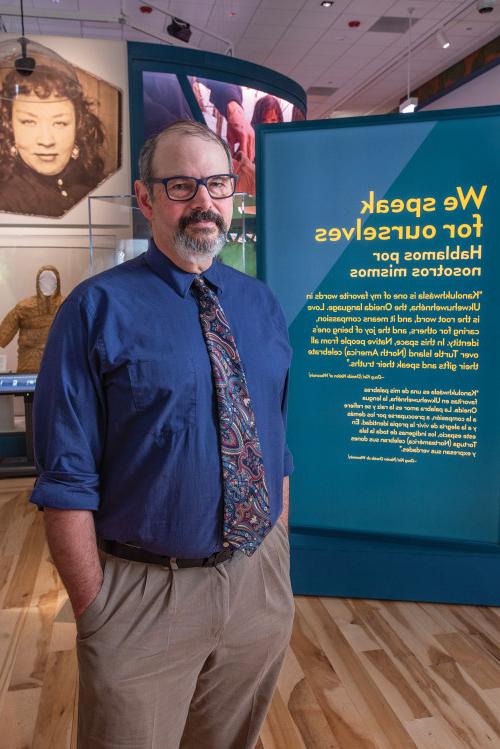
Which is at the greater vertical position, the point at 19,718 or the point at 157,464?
the point at 157,464

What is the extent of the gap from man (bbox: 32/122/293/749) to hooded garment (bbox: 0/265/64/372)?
4.03 metres

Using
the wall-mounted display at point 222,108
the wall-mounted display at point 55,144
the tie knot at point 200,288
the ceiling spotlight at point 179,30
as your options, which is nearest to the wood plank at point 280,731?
the tie knot at point 200,288

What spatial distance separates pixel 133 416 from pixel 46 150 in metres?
4.50

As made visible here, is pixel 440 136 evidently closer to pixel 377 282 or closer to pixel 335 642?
pixel 377 282

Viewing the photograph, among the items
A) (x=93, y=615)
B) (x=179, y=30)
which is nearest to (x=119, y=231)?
(x=179, y=30)

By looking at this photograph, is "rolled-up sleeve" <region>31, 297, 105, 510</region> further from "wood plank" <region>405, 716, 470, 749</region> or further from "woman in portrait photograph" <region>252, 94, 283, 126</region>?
"woman in portrait photograph" <region>252, 94, 283, 126</region>

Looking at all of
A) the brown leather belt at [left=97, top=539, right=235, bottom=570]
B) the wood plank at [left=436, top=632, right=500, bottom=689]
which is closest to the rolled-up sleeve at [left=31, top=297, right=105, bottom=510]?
the brown leather belt at [left=97, top=539, right=235, bottom=570]

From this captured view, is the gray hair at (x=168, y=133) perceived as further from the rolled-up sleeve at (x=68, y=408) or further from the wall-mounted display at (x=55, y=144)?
the wall-mounted display at (x=55, y=144)

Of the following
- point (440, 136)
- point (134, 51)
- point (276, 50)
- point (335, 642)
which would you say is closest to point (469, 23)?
point (276, 50)

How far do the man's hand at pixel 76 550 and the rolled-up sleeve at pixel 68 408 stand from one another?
0.03 m

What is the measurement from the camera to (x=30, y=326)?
511 cm

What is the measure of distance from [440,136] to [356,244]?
1.75 feet

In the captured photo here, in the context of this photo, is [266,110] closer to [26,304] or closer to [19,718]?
[26,304]

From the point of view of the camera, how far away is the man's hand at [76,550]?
46.5 inches
